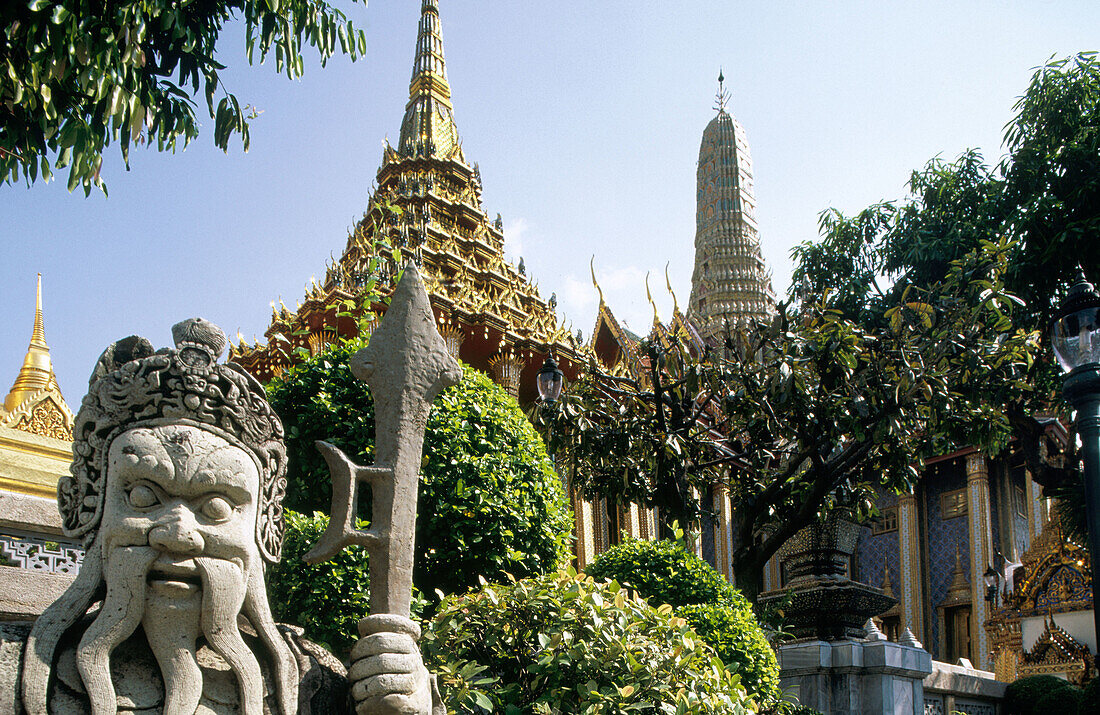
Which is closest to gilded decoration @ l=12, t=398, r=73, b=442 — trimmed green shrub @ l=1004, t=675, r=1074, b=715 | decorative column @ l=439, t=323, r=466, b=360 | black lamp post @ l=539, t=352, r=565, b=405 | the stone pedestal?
black lamp post @ l=539, t=352, r=565, b=405

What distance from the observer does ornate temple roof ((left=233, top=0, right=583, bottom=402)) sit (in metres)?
15.9

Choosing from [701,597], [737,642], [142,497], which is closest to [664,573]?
[701,597]

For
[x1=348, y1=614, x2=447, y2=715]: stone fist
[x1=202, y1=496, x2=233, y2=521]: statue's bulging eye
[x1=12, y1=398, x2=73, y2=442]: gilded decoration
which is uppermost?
[x1=12, y1=398, x2=73, y2=442]: gilded decoration

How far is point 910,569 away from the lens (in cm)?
2580

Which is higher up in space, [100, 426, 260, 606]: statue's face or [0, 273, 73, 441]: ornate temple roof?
[0, 273, 73, 441]: ornate temple roof

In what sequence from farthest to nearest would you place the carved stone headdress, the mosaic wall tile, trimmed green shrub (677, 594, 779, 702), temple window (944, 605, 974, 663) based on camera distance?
the mosaic wall tile < temple window (944, 605, 974, 663) < trimmed green shrub (677, 594, 779, 702) < the carved stone headdress

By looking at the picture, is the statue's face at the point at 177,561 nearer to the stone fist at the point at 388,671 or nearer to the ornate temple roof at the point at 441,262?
the stone fist at the point at 388,671

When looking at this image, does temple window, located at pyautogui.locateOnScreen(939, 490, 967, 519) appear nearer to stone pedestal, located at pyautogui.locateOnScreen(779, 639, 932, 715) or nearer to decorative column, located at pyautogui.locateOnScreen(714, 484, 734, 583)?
decorative column, located at pyautogui.locateOnScreen(714, 484, 734, 583)

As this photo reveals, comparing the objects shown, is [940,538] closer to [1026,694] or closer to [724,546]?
[724,546]

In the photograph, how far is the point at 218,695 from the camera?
2.54 m

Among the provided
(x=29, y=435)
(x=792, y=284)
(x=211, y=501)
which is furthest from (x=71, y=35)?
(x=792, y=284)

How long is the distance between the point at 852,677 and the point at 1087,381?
3.70 metres

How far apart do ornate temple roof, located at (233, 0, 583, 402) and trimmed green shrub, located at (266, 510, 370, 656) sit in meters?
9.33

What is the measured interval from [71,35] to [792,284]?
14.3 m
